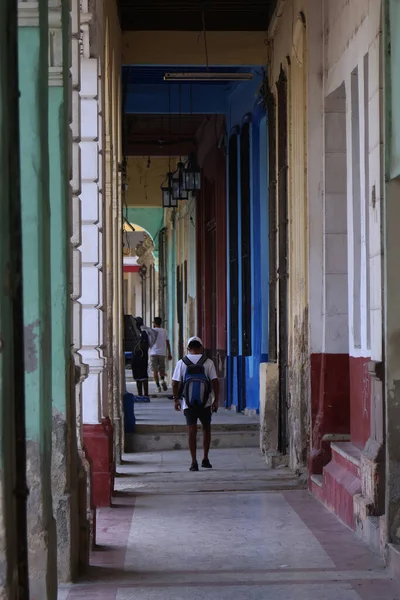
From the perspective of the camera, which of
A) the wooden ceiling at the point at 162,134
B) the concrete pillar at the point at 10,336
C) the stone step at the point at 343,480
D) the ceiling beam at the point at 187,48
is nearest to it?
the concrete pillar at the point at 10,336

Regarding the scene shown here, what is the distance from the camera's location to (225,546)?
8742 millimetres

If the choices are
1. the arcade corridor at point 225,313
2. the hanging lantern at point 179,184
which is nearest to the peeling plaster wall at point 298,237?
the arcade corridor at point 225,313

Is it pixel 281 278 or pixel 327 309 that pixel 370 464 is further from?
pixel 281 278

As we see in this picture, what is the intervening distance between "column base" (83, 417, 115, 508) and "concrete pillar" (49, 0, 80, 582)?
9.69ft

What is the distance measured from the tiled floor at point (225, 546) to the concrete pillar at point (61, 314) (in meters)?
0.37

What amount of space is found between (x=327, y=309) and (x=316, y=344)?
40 cm

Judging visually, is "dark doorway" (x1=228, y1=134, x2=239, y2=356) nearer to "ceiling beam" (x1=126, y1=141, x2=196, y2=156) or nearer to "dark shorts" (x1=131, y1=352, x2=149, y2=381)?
"dark shorts" (x1=131, y1=352, x2=149, y2=381)

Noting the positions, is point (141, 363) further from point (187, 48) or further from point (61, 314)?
point (61, 314)

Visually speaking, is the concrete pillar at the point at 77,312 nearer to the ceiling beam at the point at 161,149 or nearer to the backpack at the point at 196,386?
the backpack at the point at 196,386

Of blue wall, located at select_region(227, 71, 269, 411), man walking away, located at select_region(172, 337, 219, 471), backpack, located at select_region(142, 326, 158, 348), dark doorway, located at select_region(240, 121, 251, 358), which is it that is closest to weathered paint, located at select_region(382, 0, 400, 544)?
man walking away, located at select_region(172, 337, 219, 471)

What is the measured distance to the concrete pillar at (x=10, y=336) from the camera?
520 centimetres

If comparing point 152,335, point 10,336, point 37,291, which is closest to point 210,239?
point 152,335

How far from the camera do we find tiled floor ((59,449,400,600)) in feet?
23.8

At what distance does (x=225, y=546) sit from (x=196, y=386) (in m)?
4.70
